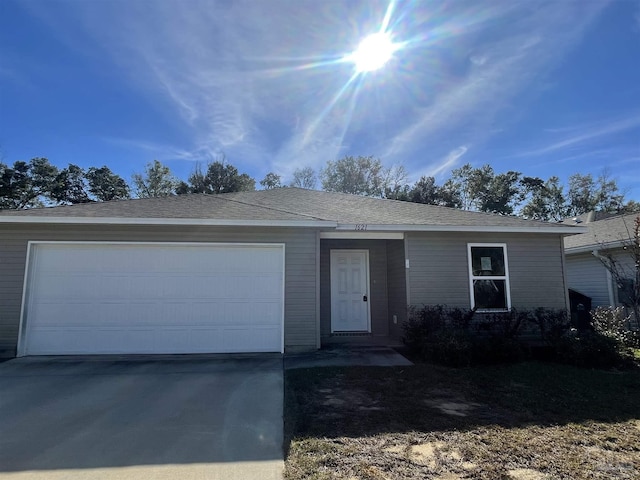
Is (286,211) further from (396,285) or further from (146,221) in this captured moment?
(396,285)

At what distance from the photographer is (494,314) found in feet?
25.7

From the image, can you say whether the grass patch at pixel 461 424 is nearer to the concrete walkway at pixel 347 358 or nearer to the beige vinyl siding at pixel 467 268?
the concrete walkway at pixel 347 358

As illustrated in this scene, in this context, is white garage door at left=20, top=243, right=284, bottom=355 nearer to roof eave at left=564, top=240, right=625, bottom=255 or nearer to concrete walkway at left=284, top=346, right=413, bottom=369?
concrete walkway at left=284, top=346, right=413, bottom=369

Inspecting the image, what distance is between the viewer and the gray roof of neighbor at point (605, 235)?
10766 millimetres

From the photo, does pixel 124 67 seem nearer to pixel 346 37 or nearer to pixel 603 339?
pixel 346 37

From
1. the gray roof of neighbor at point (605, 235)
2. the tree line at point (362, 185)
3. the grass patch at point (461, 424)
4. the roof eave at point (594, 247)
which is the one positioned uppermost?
the tree line at point (362, 185)

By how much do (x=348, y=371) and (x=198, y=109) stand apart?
8.57m

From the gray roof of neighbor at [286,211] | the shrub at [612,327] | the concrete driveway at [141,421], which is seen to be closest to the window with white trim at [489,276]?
the gray roof of neighbor at [286,211]

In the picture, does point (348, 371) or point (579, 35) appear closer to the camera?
point (348, 371)

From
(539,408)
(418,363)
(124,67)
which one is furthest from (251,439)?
(124,67)

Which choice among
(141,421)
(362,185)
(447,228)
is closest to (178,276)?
(141,421)

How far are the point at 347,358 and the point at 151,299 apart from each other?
4106mm

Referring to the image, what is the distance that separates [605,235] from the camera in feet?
38.4

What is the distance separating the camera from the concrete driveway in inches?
115
